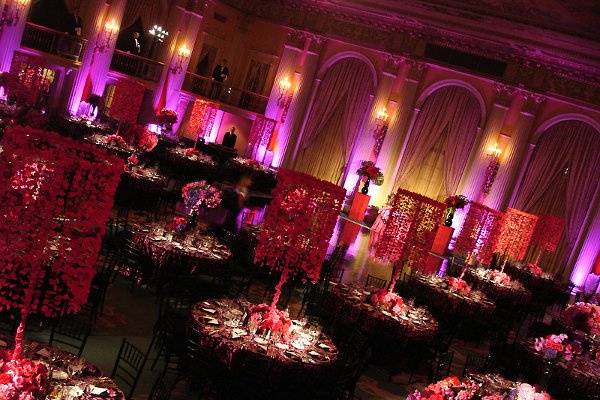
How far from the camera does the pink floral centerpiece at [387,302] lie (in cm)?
899

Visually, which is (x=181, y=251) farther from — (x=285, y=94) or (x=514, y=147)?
(x=285, y=94)

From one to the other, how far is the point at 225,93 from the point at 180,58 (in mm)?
2125

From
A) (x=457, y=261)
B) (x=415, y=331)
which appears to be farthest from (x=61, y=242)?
(x=457, y=261)

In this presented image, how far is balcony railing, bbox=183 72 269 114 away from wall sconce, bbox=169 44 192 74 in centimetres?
66

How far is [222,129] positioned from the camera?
948 inches

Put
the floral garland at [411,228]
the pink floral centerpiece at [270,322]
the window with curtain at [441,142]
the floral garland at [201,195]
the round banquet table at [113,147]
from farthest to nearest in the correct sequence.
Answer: the window with curtain at [441,142] < the round banquet table at [113,147] < the floral garland at [411,228] < the floral garland at [201,195] < the pink floral centerpiece at [270,322]

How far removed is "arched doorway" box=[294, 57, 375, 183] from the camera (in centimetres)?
2183

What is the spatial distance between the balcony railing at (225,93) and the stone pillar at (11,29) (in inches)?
254

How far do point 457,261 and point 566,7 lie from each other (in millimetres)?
6535

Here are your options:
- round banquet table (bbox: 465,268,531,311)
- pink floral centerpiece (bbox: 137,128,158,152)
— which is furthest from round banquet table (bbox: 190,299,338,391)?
pink floral centerpiece (bbox: 137,128,158,152)

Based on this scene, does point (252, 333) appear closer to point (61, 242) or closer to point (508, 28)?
point (61, 242)

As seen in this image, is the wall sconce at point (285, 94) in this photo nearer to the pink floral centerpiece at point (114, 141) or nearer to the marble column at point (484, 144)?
the marble column at point (484, 144)

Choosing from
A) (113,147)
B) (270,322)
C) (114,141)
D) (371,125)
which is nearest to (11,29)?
(114,141)

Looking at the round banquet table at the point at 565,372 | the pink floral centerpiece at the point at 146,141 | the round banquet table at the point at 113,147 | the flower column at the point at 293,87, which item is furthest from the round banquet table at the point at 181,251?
the flower column at the point at 293,87
